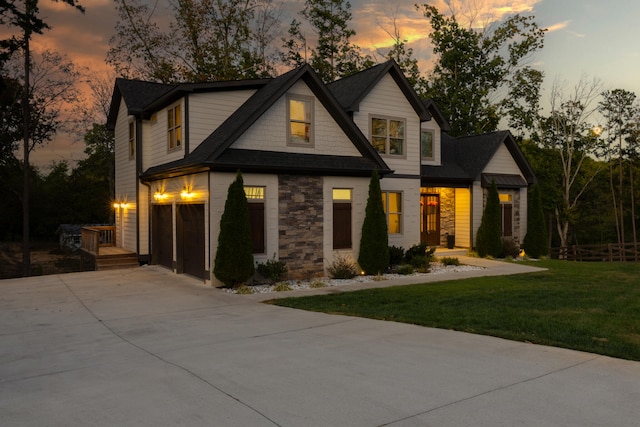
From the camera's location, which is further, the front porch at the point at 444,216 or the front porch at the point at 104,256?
the front porch at the point at 444,216

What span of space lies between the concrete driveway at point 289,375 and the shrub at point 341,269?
17.8 feet

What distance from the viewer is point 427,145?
2131 cm

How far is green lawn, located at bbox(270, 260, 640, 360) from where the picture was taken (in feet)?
23.8

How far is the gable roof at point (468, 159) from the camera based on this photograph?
20.8 metres

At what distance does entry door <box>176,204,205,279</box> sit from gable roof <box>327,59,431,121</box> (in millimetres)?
6672

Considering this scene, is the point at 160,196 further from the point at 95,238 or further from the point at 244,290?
the point at 244,290

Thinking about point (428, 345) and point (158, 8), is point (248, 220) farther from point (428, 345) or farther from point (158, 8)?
point (158, 8)

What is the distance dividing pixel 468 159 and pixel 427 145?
2549 millimetres

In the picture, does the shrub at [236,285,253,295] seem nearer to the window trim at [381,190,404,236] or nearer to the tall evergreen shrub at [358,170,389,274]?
the tall evergreen shrub at [358,170,389,274]

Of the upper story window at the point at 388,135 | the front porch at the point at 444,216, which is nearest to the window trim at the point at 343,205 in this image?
the upper story window at the point at 388,135

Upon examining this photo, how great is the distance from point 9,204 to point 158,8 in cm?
2023

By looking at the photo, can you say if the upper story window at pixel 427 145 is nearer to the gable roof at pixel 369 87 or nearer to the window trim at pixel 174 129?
the gable roof at pixel 369 87

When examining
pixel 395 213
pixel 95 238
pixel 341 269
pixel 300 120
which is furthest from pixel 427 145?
pixel 95 238

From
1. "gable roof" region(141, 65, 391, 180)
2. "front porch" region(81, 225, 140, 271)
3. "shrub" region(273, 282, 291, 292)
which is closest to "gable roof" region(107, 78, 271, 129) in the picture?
"gable roof" region(141, 65, 391, 180)
